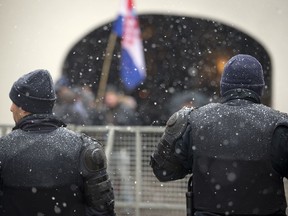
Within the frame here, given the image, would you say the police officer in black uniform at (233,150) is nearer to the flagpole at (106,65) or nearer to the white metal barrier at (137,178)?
the white metal barrier at (137,178)

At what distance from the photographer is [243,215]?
13.3 feet

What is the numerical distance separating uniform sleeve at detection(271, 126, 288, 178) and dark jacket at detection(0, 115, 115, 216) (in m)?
1.00

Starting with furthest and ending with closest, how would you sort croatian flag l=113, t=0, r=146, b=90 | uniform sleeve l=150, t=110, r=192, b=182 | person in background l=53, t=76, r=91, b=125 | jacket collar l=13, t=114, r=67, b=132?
croatian flag l=113, t=0, r=146, b=90
person in background l=53, t=76, r=91, b=125
uniform sleeve l=150, t=110, r=192, b=182
jacket collar l=13, t=114, r=67, b=132

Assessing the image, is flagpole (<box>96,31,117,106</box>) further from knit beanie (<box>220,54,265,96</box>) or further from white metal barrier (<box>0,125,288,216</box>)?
knit beanie (<box>220,54,265,96</box>)

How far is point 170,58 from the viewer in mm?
12875

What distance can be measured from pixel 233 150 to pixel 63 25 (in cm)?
774

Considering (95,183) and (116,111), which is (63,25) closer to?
(116,111)

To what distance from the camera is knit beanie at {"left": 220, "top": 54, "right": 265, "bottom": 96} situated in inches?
165

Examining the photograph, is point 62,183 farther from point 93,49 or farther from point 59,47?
point 93,49

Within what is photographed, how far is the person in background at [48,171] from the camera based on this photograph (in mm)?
3877

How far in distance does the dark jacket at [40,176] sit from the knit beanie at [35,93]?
8 centimetres

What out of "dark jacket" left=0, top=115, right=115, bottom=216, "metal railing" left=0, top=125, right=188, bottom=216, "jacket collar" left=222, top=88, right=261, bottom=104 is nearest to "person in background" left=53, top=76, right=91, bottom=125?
"metal railing" left=0, top=125, right=188, bottom=216

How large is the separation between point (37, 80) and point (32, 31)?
7591 millimetres

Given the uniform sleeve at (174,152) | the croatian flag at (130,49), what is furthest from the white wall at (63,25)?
the uniform sleeve at (174,152)
